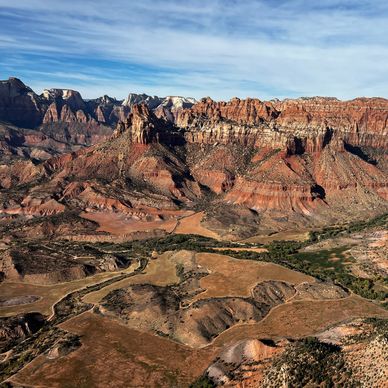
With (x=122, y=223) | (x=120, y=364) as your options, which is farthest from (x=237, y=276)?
(x=122, y=223)

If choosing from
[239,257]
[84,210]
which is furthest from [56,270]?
[84,210]

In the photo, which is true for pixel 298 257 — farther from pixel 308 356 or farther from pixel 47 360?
pixel 47 360

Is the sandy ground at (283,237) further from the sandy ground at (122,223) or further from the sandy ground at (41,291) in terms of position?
the sandy ground at (41,291)

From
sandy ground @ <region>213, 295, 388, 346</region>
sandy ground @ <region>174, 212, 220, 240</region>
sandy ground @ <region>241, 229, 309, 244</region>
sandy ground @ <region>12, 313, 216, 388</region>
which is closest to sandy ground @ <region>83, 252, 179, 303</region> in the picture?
sandy ground @ <region>12, 313, 216, 388</region>

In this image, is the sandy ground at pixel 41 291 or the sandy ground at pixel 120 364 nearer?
the sandy ground at pixel 120 364

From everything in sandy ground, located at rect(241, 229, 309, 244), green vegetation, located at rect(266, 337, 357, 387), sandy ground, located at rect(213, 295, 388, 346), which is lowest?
sandy ground, located at rect(213, 295, 388, 346)

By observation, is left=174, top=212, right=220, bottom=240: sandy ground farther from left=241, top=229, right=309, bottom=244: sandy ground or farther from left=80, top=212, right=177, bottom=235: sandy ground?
left=241, top=229, right=309, bottom=244: sandy ground

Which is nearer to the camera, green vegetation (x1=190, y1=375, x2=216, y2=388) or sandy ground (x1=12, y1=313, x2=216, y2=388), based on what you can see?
green vegetation (x1=190, y1=375, x2=216, y2=388)

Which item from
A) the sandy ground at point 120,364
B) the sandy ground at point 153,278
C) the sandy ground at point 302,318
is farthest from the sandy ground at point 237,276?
the sandy ground at point 120,364

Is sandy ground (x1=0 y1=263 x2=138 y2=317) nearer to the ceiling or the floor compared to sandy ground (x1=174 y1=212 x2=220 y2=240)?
nearer to the floor

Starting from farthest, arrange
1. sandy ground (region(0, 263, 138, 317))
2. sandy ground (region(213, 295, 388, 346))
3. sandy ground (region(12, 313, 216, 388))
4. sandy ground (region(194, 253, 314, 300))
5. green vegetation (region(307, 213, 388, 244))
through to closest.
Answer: green vegetation (region(307, 213, 388, 244))
sandy ground (region(194, 253, 314, 300))
sandy ground (region(0, 263, 138, 317))
sandy ground (region(213, 295, 388, 346))
sandy ground (region(12, 313, 216, 388))

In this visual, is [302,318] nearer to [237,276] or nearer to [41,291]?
[237,276]
